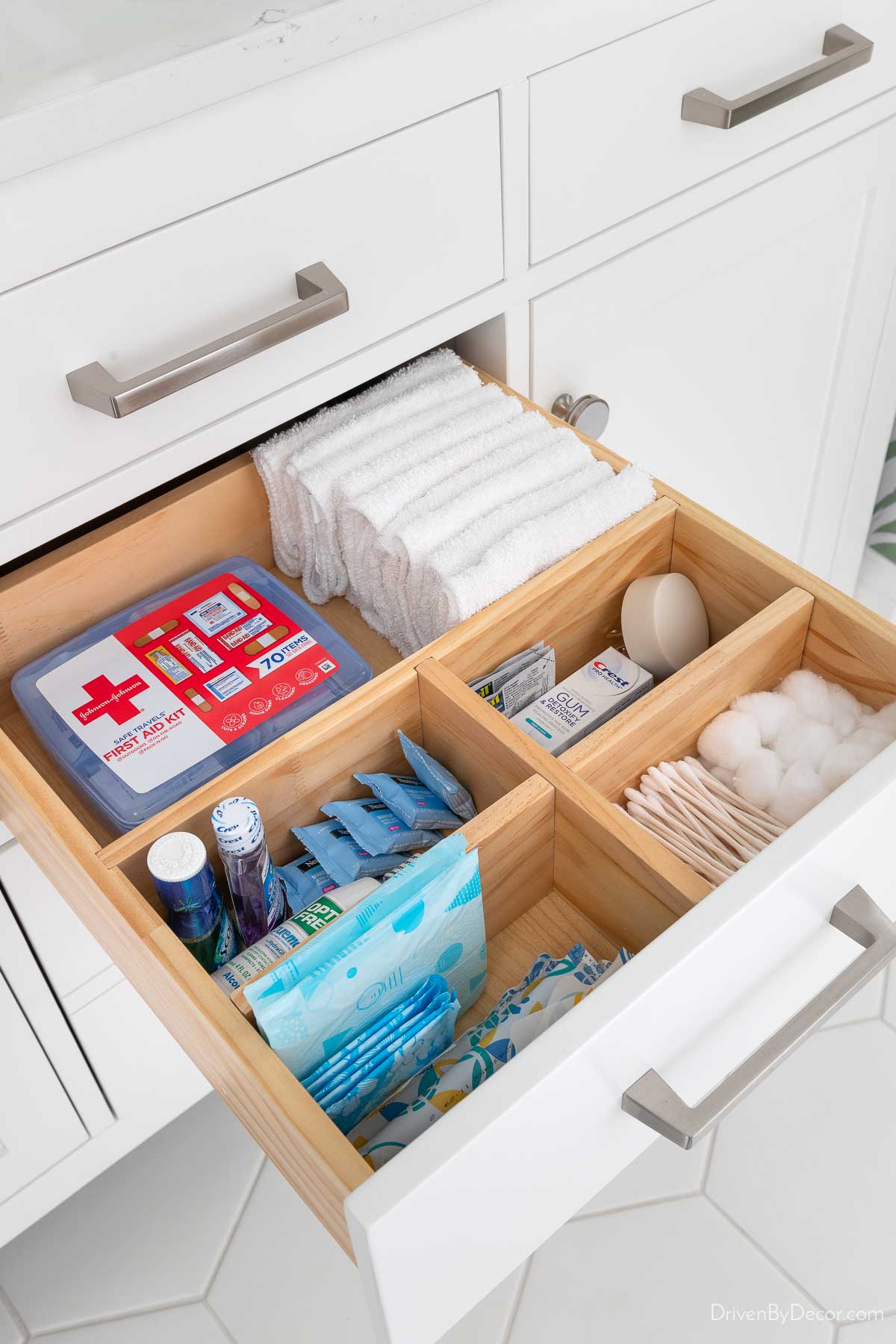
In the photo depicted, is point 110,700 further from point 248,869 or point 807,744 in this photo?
point 807,744

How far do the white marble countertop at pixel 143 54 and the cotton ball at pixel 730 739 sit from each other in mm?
472

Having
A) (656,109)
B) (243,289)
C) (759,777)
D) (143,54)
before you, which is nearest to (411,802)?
(759,777)

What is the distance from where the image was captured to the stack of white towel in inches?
29.5

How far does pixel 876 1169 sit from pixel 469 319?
0.98 m

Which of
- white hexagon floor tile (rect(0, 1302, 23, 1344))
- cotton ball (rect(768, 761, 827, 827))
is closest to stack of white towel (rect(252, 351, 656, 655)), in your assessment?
cotton ball (rect(768, 761, 827, 827))

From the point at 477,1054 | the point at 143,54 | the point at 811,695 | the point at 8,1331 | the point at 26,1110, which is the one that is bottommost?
the point at 8,1331

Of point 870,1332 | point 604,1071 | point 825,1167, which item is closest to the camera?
point 604,1071

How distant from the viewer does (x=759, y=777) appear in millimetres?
749

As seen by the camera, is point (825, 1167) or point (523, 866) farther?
point (825, 1167)

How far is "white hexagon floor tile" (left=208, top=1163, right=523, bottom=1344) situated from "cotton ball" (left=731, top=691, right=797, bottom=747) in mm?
732

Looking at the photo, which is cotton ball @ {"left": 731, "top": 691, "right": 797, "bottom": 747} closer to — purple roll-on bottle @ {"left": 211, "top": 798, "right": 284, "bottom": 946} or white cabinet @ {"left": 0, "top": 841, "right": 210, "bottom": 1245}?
purple roll-on bottle @ {"left": 211, "top": 798, "right": 284, "bottom": 946}

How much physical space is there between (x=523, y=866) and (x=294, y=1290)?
2.43 ft

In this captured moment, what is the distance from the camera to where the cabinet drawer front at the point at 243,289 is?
65 cm

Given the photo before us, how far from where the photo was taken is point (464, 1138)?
457 millimetres
